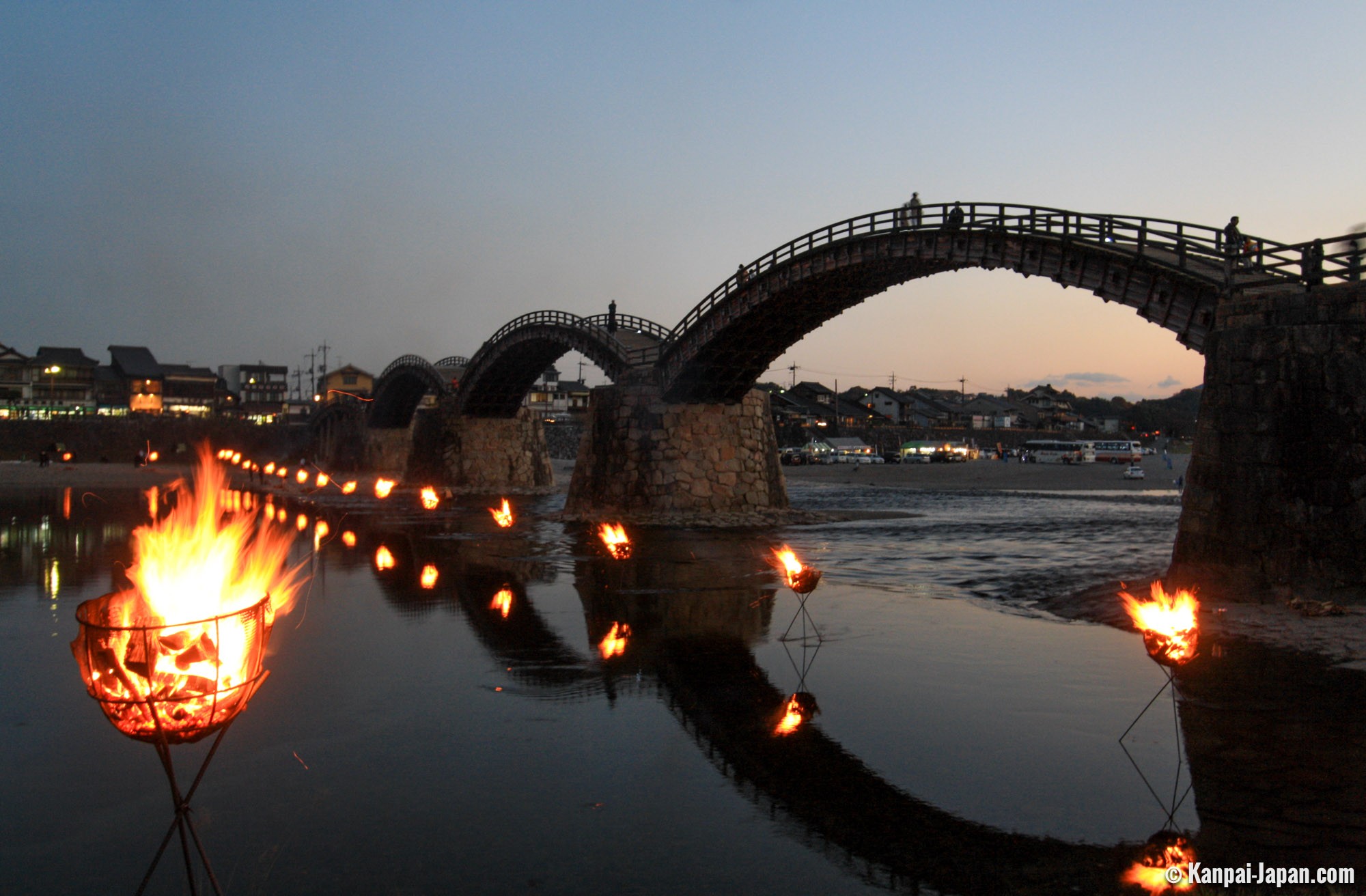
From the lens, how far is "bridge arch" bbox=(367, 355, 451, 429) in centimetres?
6419

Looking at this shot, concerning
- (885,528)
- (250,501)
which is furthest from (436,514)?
(885,528)

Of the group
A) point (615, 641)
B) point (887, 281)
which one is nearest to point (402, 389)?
point (887, 281)

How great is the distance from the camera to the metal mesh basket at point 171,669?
495 centimetres

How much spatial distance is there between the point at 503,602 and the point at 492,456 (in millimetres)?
43346

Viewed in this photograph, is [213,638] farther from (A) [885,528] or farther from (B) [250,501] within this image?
(B) [250,501]

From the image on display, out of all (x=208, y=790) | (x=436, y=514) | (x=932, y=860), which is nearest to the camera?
(x=932, y=860)

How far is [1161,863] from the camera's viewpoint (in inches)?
253

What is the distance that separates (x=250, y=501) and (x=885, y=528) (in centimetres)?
3205

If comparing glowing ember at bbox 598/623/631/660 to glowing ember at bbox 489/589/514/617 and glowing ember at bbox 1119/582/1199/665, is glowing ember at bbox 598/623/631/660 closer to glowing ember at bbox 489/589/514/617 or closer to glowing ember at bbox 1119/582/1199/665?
glowing ember at bbox 489/589/514/617

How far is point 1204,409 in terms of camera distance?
1599 centimetres

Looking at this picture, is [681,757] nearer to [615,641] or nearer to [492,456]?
[615,641]

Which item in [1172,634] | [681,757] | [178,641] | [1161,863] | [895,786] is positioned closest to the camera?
[178,641]

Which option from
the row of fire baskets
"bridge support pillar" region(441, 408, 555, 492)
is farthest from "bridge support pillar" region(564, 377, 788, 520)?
the row of fire baskets

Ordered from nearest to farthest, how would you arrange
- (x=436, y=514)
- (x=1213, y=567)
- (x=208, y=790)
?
(x=208, y=790) < (x=1213, y=567) < (x=436, y=514)
